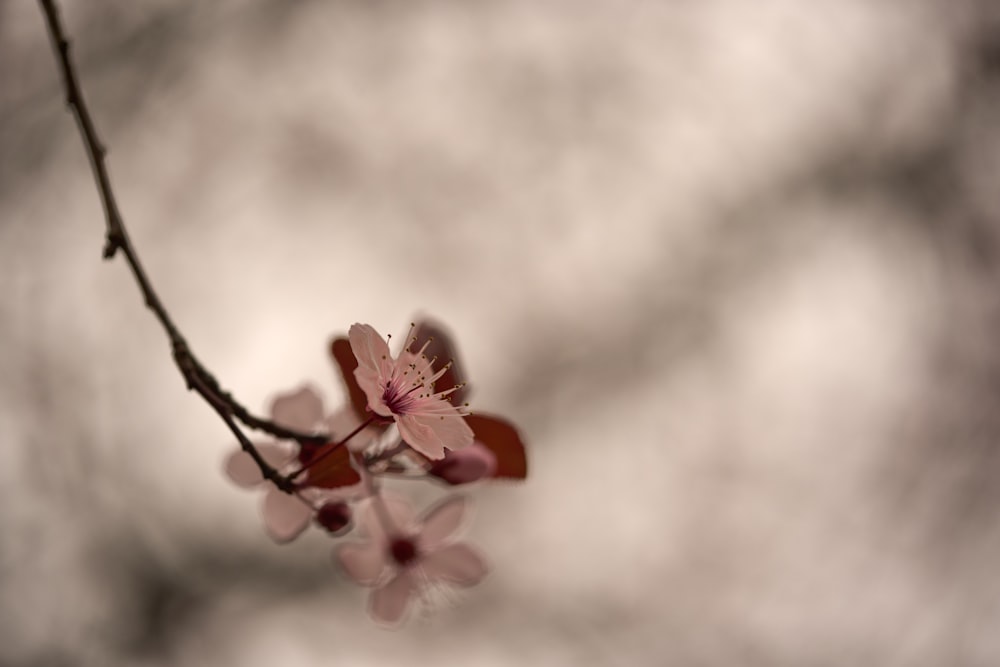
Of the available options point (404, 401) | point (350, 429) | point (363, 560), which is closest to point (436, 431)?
point (404, 401)

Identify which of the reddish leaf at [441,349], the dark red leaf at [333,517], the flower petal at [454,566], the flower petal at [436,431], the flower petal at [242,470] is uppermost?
the reddish leaf at [441,349]

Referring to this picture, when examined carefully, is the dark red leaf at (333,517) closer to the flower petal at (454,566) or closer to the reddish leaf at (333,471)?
the reddish leaf at (333,471)

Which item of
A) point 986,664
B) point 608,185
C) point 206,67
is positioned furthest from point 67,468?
point 986,664

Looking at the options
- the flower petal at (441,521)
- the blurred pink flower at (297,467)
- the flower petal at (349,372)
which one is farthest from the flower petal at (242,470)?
the flower petal at (441,521)

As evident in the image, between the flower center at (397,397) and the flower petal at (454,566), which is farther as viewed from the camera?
the flower petal at (454,566)

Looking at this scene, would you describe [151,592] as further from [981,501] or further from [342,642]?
[981,501]

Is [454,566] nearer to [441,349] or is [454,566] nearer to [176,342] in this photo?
[441,349]
